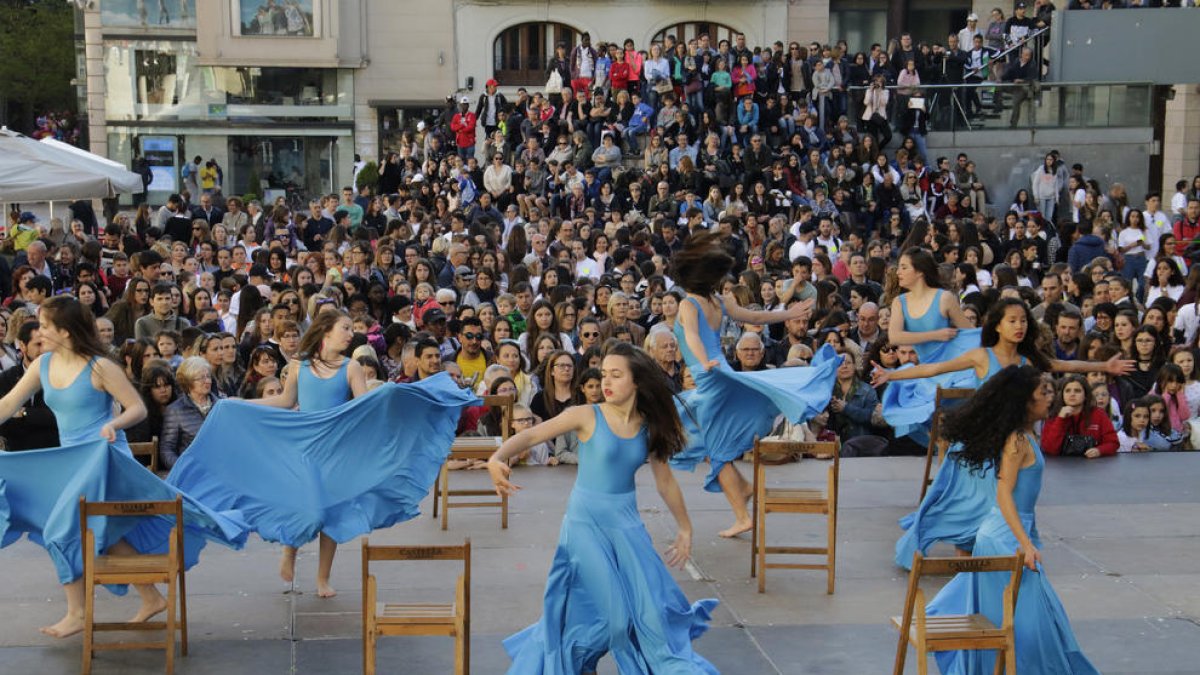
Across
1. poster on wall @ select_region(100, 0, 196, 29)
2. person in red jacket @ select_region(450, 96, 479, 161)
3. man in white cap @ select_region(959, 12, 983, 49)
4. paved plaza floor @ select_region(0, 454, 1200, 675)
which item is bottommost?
paved plaza floor @ select_region(0, 454, 1200, 675)

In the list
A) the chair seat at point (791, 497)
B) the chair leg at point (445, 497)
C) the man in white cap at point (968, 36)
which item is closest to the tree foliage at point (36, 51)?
the man in white cap at point (968, 36)

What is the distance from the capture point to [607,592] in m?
6.93

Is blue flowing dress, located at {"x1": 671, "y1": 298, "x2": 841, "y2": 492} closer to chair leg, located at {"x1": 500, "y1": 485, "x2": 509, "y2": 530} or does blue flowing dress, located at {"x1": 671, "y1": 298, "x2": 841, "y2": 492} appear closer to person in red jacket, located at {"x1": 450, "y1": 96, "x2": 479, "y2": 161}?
chair leg, located at {"x1": 500, "y1": 485, "x2": 509, "y2": 530}

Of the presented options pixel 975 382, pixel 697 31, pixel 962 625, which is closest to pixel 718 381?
pixel 975 382

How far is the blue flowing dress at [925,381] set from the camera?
34.7 feet

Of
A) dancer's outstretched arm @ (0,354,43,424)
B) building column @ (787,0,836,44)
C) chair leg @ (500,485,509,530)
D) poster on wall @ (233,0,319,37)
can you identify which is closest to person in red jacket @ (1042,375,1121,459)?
chair leg @ (500,485,509,530)

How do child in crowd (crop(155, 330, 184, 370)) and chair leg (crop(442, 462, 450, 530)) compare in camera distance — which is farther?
child in crowd (crop(155, 330, 184, 370))

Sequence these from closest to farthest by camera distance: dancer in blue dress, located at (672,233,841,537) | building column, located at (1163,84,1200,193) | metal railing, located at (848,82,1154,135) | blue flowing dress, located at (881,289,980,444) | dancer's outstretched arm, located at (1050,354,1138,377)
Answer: dancer's outstretched arm, located at (1050,354,1138,377), dancer in blue dress, located at (672,233,841,537), blue flowing dress, located at (881,289,980,444), metal railing, located at (848,82,1154,135), building column, located at (1163,84,1200,193)

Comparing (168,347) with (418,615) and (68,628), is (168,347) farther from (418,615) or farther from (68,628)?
(418,615)

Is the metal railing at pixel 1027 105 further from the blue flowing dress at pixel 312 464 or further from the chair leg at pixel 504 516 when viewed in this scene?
the blue flowing dress at pixel 312 464

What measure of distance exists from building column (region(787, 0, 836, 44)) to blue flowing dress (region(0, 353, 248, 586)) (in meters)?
29.1

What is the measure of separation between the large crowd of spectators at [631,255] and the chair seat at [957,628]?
3946 millimetres

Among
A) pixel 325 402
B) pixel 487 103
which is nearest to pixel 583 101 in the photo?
pixel 487 103

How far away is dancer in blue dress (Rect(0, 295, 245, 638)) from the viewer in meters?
8.05
